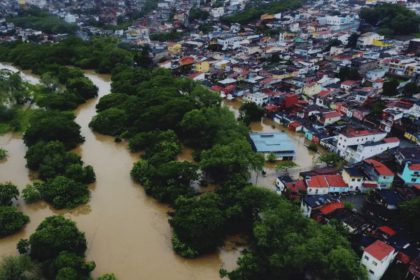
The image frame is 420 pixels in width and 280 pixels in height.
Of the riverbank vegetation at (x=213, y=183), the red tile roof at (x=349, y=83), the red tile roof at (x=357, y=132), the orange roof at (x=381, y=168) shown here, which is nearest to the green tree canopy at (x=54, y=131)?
the riverbank vegetation at (x=213, y=183)

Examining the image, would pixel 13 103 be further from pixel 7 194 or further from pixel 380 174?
pixel 380 174

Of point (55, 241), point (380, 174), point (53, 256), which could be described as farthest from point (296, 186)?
point (53, 256)

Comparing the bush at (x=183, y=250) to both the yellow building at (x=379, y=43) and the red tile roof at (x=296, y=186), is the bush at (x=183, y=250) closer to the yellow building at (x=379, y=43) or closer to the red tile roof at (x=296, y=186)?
the red tile roof at (x=296, y=186)

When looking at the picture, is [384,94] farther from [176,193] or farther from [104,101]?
[104,101]

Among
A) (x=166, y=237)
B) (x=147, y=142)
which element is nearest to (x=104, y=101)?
(x=147, y=142)

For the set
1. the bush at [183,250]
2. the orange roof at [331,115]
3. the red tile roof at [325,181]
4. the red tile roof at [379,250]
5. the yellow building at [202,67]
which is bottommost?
the yellow building at [202,67]

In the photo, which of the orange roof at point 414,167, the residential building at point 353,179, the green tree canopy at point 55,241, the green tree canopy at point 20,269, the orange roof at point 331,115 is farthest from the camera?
the orange roof at point 331,115

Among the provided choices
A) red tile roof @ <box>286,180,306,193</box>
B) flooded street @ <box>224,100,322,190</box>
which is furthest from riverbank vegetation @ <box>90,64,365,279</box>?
red tile roof @ <box>286,180,306,193</box>
